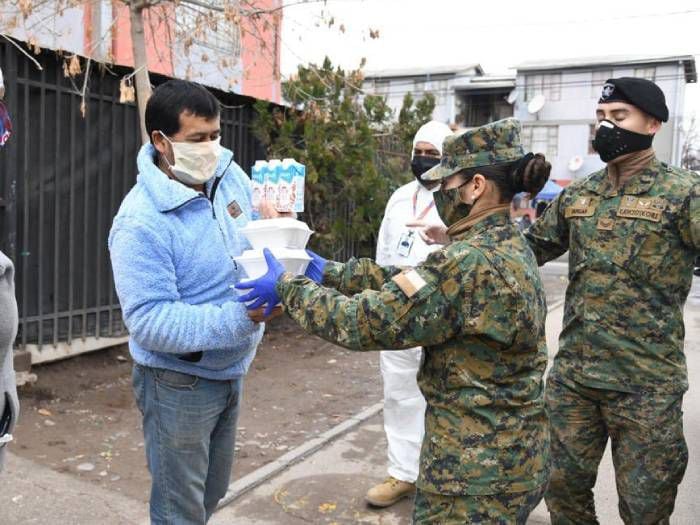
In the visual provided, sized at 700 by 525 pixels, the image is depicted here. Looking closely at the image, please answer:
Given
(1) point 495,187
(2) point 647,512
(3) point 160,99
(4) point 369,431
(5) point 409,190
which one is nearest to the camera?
(1) point 495,187

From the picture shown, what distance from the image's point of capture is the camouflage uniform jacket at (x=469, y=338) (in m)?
1.97

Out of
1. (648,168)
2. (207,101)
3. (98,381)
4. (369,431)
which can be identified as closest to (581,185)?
(648,168)

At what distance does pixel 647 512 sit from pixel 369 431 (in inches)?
100

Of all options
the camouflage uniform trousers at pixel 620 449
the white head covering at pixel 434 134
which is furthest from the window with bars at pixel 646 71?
the camouflage uniform trousers at pixel 620 449

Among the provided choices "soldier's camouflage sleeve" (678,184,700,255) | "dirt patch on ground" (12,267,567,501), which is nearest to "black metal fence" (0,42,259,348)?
"dirt patch on ground" (12,267,567,501)

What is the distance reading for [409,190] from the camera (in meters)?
4.01

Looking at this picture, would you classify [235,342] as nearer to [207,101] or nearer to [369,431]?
[207,101]

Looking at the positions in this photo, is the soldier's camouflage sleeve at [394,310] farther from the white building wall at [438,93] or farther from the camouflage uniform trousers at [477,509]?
the white building wall at [438,93]

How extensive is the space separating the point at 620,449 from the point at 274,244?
1790 mm

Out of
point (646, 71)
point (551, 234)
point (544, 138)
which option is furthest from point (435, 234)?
point (544, 138)

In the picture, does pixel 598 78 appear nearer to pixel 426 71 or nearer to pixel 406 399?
pixel 426 71

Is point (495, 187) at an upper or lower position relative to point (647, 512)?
upper

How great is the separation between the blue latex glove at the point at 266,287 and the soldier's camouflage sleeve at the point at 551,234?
158 centimetres

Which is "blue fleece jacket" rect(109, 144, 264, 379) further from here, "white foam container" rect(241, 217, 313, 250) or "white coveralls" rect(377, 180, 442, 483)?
"white coveralls" rect(377, 180, 442, 483)
